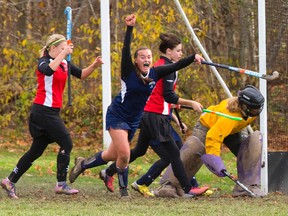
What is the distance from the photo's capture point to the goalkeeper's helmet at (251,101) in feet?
31.7

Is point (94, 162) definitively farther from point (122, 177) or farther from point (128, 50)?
point (128, 50)

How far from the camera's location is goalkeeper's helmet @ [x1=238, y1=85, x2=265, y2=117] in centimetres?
966

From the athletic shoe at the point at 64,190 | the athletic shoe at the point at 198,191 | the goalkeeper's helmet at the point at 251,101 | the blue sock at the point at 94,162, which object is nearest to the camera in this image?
the goalkeeper's helmet at the point at 251,101

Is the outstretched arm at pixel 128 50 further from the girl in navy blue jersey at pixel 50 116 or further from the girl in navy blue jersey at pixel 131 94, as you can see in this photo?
the girl in navy blue jersey at pixel 50 116

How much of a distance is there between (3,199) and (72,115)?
32.3ft

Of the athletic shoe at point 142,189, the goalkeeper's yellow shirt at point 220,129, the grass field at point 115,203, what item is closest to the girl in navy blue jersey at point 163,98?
the athletic shoe at point 142,189

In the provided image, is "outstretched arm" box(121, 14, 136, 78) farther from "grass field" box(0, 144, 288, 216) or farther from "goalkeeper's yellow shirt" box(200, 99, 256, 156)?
"grass field" box(0, 144, 288, 216)

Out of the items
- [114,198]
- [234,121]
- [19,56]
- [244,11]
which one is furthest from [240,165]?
[19,56]

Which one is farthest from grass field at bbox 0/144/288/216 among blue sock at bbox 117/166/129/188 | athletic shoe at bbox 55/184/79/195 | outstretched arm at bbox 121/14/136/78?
outstretched arm at bbox 121/14/136/78

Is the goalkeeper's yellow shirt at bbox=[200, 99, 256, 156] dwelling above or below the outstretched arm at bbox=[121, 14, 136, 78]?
below

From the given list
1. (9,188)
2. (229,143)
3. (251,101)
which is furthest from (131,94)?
(9,188)

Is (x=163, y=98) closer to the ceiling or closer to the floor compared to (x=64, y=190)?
closer to the ceiling

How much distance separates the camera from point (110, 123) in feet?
31.4

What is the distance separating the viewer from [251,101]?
9.66 meters
